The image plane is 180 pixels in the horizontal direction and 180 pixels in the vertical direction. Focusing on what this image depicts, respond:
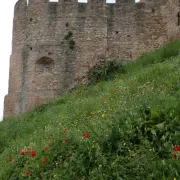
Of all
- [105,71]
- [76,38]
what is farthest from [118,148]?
[76,38]

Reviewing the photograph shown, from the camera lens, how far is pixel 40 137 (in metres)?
6.84

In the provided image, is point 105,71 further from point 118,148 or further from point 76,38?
point 118,148

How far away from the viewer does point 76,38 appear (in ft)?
51.2

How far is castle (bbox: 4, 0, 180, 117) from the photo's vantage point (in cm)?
1541

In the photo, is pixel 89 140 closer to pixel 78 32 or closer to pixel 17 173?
pixel 17 173

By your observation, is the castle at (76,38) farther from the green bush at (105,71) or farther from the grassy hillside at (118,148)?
the grassy hillside at (118,148)

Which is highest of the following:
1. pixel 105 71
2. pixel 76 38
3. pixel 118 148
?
pixel 76 38

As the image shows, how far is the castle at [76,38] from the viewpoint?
50.6 ft

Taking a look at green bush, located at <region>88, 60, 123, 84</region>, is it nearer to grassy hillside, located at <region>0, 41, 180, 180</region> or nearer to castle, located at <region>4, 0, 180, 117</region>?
castle, located at <region>4, 0, 180, 117</region>

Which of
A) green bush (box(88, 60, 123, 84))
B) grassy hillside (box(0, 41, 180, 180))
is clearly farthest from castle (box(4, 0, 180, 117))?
grassy hillside (box(0, 41, 180, 180))

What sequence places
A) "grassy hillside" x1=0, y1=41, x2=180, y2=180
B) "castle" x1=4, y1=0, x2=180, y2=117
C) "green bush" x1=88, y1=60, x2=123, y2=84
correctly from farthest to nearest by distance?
"castle" x1=4, y1=0, x2=180, y2=117, "green bush" x1=88, y1=60, x2=123, y2=84, "grassy hillside" x1=0, y1=41, x2=180, y2=180

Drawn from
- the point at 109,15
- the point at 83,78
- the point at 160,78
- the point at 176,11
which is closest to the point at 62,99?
the point at 83,78

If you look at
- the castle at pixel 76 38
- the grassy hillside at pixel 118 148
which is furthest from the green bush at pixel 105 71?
the grassy hillside at pixel 118 148

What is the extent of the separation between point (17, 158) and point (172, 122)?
2.62 m
